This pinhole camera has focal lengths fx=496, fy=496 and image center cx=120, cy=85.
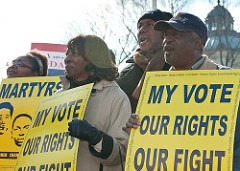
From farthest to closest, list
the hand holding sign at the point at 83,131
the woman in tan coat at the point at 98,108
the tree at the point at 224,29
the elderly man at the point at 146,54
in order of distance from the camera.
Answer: the tree at the point at 224,29 < the elderly man at the point at 146,54 < the woman in tan coat at the point at 98,108 < the hand holding sign at the point at 83,131

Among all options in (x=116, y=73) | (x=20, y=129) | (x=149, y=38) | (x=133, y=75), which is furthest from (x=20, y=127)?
(x=149, y=38)

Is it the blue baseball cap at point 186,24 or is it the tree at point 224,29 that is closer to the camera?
the blue baseball cap at point 186,24

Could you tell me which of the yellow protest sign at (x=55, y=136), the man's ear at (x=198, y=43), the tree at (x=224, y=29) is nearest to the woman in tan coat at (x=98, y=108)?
the yellow protest sign at (x=55, y=136)

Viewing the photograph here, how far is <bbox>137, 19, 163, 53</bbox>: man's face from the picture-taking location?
4.55 m

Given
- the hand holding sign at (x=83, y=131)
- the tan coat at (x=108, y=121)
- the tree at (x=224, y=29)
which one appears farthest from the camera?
the tree at (x=224, y=29)

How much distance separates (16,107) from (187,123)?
2460 mm

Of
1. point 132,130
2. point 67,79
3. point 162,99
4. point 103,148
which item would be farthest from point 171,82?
point 67,79

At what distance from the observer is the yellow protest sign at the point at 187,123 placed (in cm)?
282

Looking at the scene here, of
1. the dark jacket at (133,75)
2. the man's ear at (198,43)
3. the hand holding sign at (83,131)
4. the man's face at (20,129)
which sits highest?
the man's ear at (198,43)

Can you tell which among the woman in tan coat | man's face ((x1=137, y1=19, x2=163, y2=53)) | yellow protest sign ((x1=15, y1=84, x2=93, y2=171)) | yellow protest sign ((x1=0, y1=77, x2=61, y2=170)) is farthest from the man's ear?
yellow protest sign ((x1=0, y1=77, x2=61, y2=170))

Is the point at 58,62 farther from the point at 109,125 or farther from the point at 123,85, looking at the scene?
the point at 109,125

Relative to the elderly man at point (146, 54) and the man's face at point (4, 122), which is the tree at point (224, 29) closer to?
the elderly man at point (146, 54)

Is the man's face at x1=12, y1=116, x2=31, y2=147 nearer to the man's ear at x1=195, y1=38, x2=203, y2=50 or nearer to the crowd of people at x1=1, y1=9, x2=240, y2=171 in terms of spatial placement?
the crowd of people at x1=1, y1=9, x2=240, y2=171

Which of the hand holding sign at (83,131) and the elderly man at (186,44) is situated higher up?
the elderly man at (186,44)
